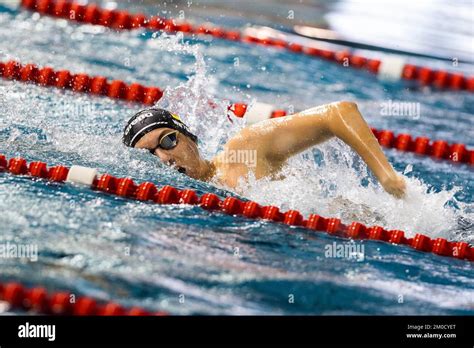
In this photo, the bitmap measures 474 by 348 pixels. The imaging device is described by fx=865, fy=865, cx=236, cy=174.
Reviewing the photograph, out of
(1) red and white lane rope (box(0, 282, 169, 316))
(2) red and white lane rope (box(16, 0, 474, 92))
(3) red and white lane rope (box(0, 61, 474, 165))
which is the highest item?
(2) red and white lane rope (box(16, 0, 474, 92))

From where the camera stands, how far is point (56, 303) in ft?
10.7

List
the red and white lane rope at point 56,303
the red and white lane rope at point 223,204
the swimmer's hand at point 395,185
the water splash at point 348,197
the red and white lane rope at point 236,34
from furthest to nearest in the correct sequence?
the red and white lane rope at point 236,34 < the water splash at point 348,197 < the red and white lane rope at point 223,204 < the swimmer's hand at point 395,185 < the red and white lane rope at point 56,303

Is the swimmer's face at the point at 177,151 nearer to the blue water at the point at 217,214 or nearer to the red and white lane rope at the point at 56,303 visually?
the blue water at the point at 217,214

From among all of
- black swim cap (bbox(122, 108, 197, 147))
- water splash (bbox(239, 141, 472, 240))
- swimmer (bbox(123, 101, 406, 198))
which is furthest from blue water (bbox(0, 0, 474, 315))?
black swim cap (bbox(122, 108, 197, 147))

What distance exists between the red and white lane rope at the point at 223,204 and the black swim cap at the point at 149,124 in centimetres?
23

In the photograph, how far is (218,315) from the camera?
10.5ft

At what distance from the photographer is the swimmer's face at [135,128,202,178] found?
4.35 metres

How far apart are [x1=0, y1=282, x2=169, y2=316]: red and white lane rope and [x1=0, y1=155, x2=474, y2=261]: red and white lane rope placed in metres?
1.15

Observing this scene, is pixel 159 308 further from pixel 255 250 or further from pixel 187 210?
pixel 187 210

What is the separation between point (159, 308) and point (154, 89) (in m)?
3.15

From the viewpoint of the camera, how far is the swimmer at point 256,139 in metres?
4.27

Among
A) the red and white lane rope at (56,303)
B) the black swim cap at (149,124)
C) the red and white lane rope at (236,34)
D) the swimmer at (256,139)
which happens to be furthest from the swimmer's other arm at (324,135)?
the red and white lane rope at (236,34)

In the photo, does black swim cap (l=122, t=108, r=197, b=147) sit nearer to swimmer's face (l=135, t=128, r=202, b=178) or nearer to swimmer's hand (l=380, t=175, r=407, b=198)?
swimmer's face (l=135, t=128, r=202, b=178)
